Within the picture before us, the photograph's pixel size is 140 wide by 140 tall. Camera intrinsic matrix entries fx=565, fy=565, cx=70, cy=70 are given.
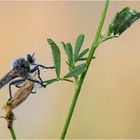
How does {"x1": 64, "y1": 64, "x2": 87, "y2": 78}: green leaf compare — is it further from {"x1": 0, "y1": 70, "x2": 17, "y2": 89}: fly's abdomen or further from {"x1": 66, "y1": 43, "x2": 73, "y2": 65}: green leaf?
{"x1": 0, "y1": 70, "x2": 17, "y2": 89}: fly's abdomen

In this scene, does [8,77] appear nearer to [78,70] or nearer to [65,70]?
[78,70]

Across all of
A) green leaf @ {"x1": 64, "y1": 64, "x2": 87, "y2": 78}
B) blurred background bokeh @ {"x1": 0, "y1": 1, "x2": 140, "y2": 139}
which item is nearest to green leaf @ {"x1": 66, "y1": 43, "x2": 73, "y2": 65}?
green leaf @ {"x1": 64, "y1": 64, "x2": 87, "y2": 78}

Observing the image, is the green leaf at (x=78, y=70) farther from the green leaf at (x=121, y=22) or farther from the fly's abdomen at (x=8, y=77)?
the fly's abdomen at (x=8, y=77)

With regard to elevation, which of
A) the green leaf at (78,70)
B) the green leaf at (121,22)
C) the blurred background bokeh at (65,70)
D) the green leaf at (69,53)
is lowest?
the blurred background bokeh at (65,70)

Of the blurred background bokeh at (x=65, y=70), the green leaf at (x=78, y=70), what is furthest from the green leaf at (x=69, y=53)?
the blurred background bokeh at (x=65, y=70)

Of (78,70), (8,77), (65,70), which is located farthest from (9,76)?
(65,70)

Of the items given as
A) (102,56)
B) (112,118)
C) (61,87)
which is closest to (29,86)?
(112,118)
